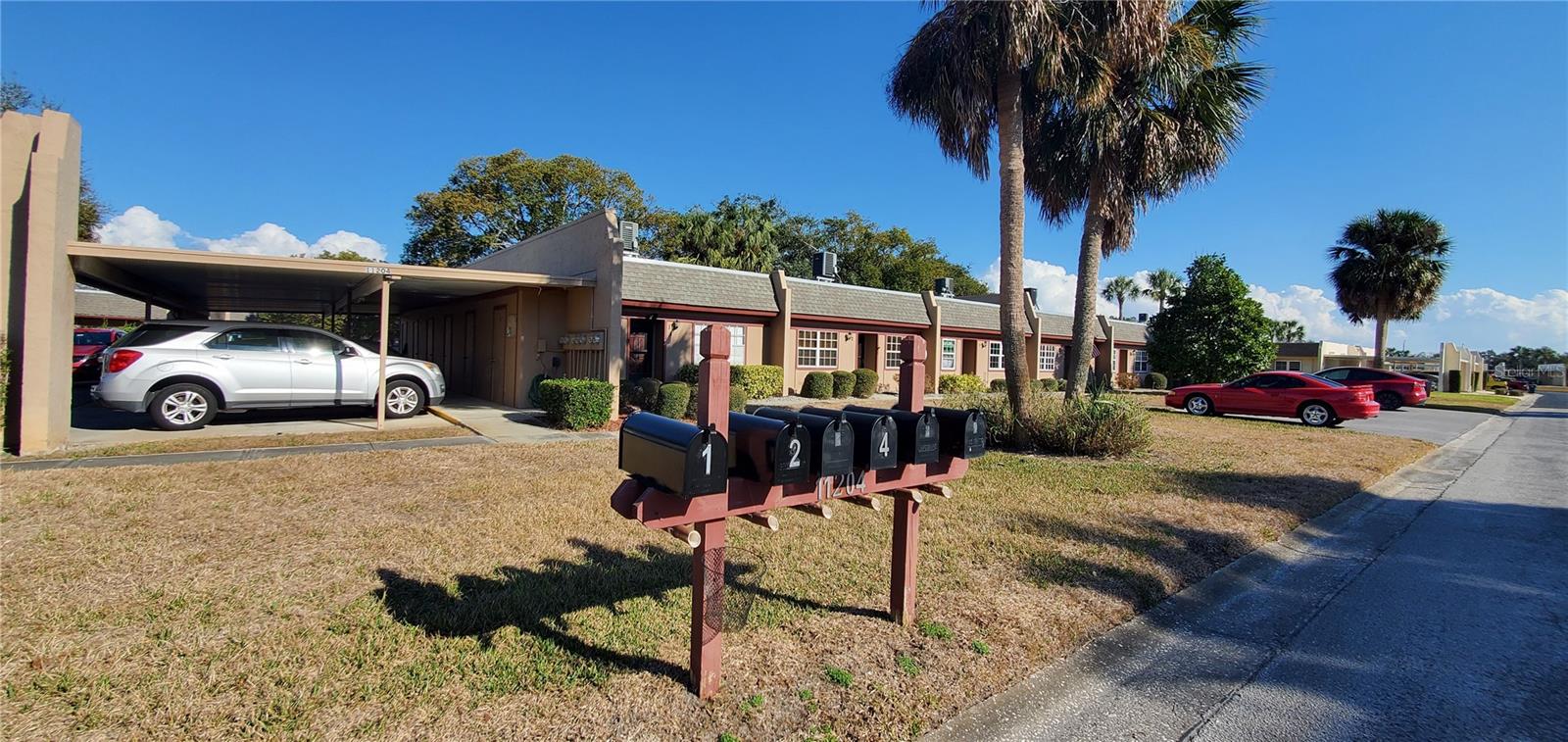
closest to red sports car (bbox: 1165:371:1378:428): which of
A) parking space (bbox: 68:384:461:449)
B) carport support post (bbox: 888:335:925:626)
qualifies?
carport support post (bbox: 888:335:925:626)

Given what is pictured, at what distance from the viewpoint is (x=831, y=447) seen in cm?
292

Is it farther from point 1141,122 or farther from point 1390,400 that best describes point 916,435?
point 1390,400

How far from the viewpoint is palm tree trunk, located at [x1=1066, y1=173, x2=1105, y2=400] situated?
11.6m

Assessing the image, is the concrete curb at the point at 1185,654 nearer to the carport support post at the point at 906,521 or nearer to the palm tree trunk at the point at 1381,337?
the carport support post at the point at 906,521

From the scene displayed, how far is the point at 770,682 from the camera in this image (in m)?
3.02

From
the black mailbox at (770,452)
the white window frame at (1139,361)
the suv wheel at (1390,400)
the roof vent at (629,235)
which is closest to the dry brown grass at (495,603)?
the black mailbox at (770,452)

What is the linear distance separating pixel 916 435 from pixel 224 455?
328 inches

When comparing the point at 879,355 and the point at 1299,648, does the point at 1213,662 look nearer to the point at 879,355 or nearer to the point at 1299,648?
the point at 1299,648

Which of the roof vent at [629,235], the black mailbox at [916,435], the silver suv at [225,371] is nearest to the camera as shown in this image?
the black mailbox at [916,435]

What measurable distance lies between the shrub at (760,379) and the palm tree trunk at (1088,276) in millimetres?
7601

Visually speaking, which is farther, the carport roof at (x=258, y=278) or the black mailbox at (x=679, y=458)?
Result: the carport roof at (x=258, y=278)

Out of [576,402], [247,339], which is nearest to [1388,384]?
[576,402]

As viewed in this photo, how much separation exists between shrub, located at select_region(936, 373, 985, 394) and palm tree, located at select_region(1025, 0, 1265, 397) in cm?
1097

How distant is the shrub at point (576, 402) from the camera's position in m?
10.9
